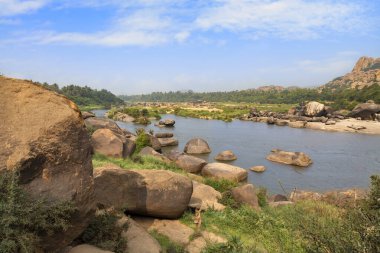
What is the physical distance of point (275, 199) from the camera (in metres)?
22.4

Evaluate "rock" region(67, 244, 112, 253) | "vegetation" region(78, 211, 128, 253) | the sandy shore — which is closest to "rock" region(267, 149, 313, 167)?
the sandy shore

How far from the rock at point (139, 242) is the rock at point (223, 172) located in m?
15.6

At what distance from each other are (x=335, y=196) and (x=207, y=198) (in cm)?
960

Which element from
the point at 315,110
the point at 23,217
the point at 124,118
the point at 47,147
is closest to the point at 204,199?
the point at 47,147

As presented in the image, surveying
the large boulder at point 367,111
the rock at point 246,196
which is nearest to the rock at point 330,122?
the large boulder at point 367,111

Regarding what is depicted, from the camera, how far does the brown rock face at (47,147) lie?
691 cm

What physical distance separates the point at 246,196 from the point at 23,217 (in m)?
13.5

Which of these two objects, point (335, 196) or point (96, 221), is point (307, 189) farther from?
point (96, 221)

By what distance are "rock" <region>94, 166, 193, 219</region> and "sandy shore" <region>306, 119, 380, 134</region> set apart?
52.4m

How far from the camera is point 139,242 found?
34.1ft

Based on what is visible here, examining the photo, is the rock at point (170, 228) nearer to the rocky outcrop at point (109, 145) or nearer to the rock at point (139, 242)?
the rock at point (139, 242)

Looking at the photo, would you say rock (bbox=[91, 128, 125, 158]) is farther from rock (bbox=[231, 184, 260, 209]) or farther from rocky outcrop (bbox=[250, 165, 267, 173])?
rocky outcrop (bbox=[250, 165, 267, 173])

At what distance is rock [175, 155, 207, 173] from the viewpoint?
28.6m

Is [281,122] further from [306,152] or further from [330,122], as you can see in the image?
[306,152]
